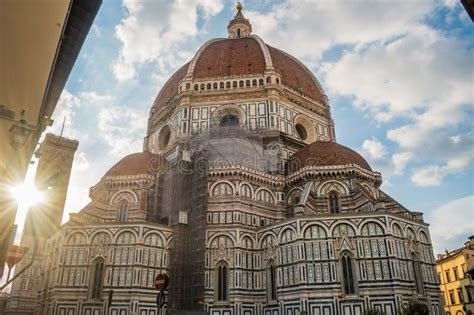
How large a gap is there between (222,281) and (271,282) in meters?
2.85

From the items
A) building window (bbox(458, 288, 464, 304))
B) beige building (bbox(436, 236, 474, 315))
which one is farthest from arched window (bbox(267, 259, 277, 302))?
building window (bbox(458, 288, 464, 304))

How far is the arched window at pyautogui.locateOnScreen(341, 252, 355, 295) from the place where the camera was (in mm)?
19844

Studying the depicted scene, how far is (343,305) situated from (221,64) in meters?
22.2

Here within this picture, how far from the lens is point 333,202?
24547 mm

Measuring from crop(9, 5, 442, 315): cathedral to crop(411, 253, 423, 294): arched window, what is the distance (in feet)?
0.19

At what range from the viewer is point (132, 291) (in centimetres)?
2098

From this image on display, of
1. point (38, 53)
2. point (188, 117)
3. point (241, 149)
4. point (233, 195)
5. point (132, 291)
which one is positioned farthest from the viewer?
point (188, 117)

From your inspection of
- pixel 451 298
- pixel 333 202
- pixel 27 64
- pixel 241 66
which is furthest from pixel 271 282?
pixel 451 298

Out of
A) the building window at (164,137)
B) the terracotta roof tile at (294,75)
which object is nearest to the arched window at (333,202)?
the terracotta roof tile at (294,75)

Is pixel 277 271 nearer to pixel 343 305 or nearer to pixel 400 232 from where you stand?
pixel 343 305

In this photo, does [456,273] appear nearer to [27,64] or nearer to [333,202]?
[333,202]

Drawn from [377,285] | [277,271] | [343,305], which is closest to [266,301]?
[277,271]

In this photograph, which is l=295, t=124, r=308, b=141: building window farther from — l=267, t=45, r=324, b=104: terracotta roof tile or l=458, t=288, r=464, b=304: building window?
l=458, t=288, r=464, b=304: building window

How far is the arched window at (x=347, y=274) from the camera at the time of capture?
65.1 feet
